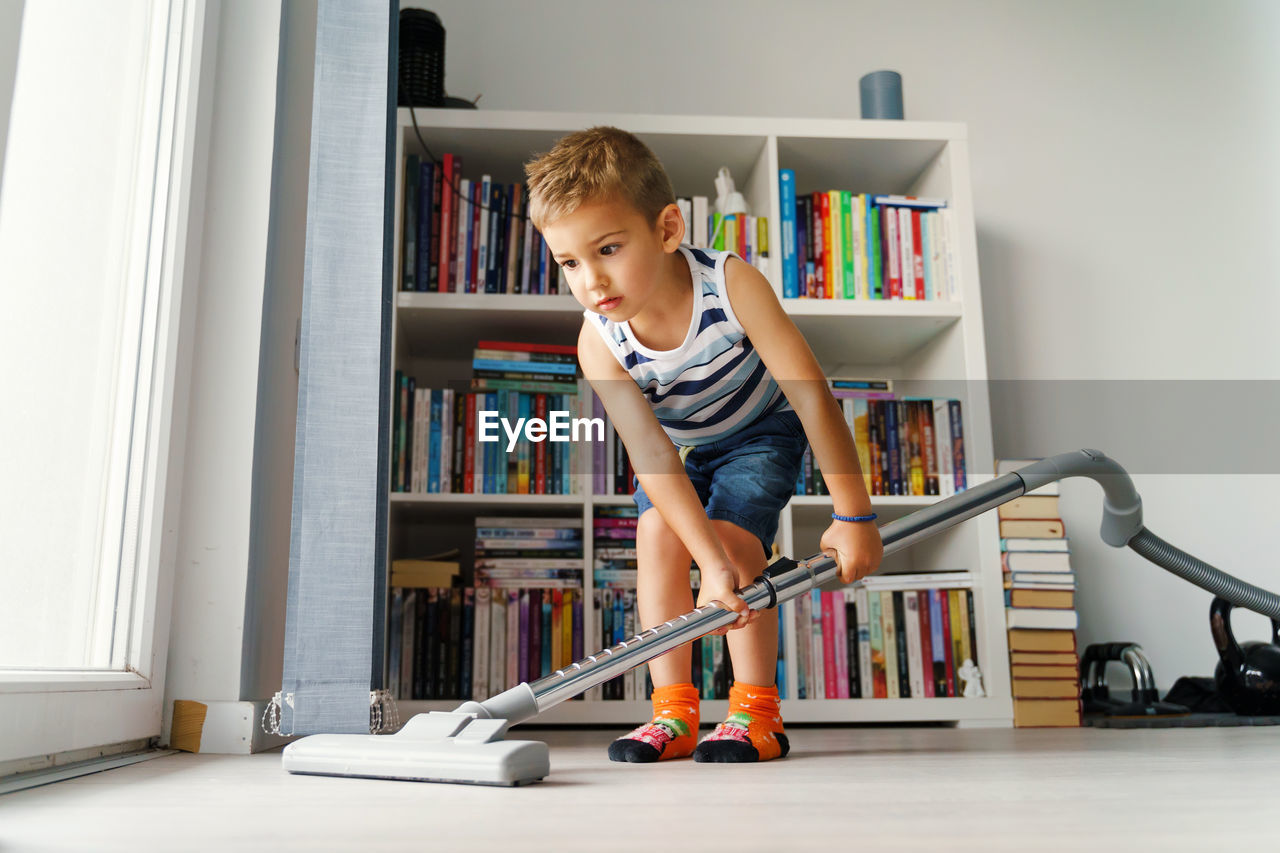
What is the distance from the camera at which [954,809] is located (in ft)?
2.38

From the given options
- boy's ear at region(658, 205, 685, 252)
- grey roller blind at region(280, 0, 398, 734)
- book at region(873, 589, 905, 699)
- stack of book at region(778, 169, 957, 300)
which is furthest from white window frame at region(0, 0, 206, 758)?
book at region(873, 589, 905, 699)

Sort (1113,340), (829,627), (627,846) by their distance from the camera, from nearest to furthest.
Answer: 1. (627,846)
2. (829,627)
3. (1113,340)

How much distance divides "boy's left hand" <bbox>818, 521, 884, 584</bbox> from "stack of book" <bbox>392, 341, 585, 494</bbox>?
0.86m

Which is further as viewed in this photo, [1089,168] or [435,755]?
[1089,168]

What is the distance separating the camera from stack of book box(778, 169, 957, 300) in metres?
2.08

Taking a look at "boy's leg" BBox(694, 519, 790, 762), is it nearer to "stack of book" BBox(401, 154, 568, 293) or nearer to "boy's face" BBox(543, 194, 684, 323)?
"boy's face" BBox(543, 194, 684, 323)

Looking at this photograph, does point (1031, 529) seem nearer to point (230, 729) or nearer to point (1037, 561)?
point (1037, 561)

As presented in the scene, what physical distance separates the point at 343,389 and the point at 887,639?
120 cm

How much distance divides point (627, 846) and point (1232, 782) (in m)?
0.61

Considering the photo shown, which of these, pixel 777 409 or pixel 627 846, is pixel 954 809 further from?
pixel 777 409

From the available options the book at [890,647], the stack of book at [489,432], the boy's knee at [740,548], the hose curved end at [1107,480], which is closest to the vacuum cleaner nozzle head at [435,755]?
the boy's knee at [740,548]

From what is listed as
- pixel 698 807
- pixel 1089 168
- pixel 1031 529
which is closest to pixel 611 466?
pixel 1031 529

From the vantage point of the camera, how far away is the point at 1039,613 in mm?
1889

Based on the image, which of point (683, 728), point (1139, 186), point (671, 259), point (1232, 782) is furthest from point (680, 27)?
point (1232, 782)
